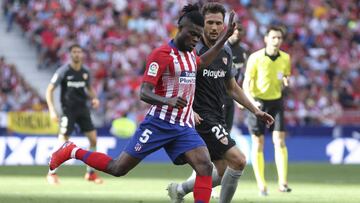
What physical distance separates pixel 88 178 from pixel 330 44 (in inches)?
662

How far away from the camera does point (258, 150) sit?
49.9 ft

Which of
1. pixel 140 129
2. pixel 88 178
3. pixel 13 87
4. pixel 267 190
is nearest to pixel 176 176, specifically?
pixel 88 178

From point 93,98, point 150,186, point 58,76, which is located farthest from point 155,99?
point 93,98

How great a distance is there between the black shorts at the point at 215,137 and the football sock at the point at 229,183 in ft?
0.73

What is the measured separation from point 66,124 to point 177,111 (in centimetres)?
815

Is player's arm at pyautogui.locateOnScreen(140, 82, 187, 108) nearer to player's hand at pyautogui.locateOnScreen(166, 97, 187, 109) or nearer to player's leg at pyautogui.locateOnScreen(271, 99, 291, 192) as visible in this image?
player's hand at pyautogui.locateOnScreen(166, 97, 187, 109)

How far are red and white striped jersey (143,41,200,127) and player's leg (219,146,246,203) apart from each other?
103cm

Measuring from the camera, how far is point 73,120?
17.9 meters

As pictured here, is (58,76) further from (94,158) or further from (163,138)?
(163,138)

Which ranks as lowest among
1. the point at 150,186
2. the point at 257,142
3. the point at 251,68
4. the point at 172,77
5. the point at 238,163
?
the point at 150,186

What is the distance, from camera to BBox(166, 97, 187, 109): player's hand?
30.6 feet

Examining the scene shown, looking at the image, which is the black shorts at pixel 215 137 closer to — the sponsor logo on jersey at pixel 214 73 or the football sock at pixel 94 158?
the sponsor logo on jersey at pixel 214 73

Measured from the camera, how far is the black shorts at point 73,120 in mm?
17828

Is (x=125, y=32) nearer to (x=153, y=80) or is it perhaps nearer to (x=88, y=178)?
(x=88, y=178)
